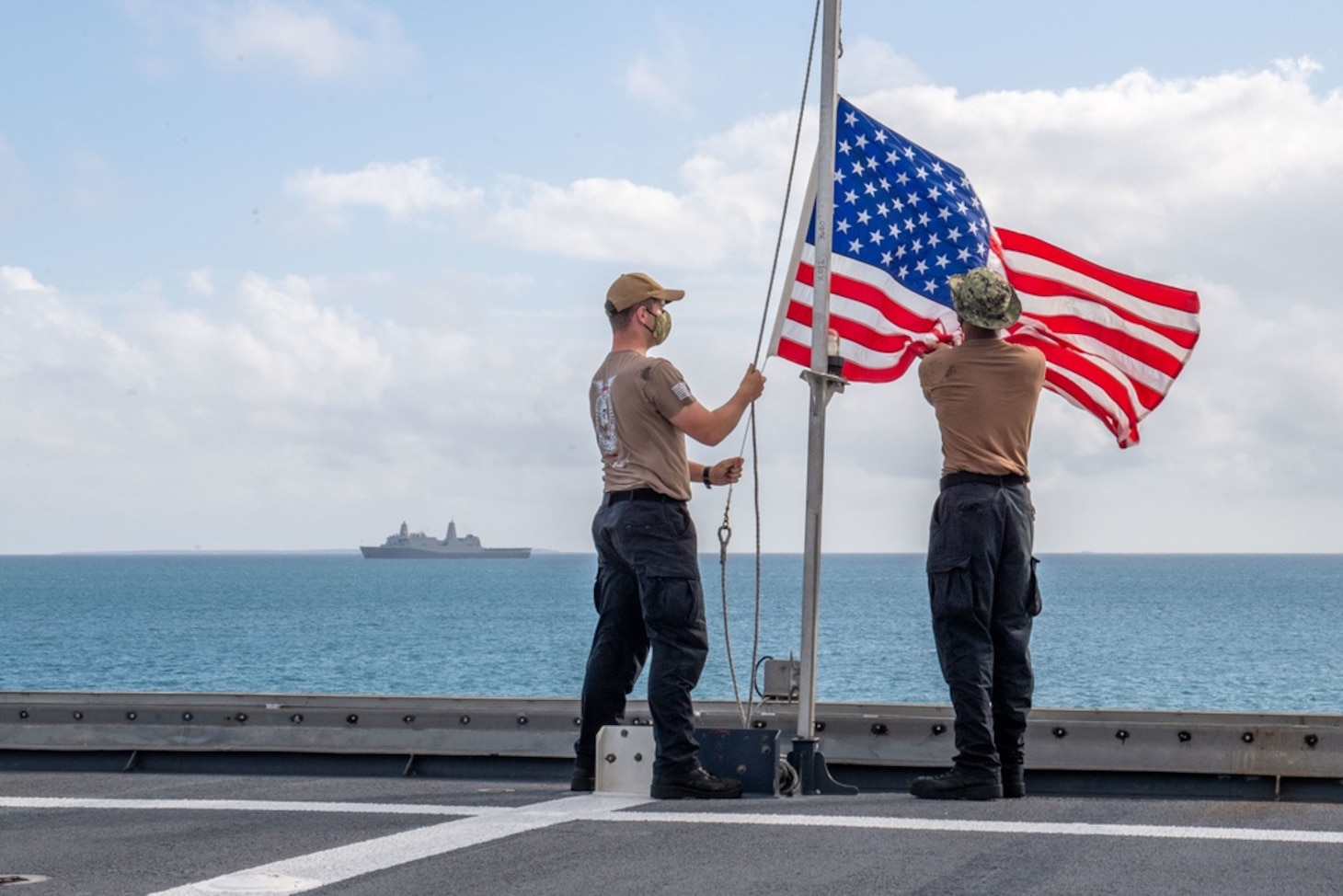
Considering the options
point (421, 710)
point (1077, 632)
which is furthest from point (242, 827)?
point (1077, 632)

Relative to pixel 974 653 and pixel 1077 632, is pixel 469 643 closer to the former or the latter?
pixel 1077 632

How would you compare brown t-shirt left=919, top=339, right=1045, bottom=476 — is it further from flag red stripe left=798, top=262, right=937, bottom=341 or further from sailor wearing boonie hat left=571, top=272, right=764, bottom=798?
sailor wearing boonie hat left=571, top=272, right=764, bottom=798

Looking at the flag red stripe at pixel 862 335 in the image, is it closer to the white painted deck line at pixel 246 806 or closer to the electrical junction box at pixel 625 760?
the electrical junction box at pixel 625 760

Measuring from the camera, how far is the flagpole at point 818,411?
23.7 feet

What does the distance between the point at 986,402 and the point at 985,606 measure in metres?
0.82

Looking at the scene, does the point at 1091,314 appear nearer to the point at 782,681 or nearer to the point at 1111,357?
the point at 1111,357

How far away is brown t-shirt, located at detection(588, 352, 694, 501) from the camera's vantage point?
22.6ft

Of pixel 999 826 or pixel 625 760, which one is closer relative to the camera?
pixel 999 826

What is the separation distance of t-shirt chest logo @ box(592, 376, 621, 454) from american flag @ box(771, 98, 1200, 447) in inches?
36.7

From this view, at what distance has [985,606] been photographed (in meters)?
6.96

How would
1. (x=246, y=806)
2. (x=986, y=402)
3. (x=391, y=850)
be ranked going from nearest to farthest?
(x=391, y=850) < (x=246, y=806) < (x=986, y=402)

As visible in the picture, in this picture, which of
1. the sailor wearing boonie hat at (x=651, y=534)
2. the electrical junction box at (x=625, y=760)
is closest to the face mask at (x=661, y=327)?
the sailor wearing boonie hat at (x=651, y=534)

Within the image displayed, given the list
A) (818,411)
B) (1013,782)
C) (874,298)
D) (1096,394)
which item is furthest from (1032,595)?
(874,298)

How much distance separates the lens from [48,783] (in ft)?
24.2
